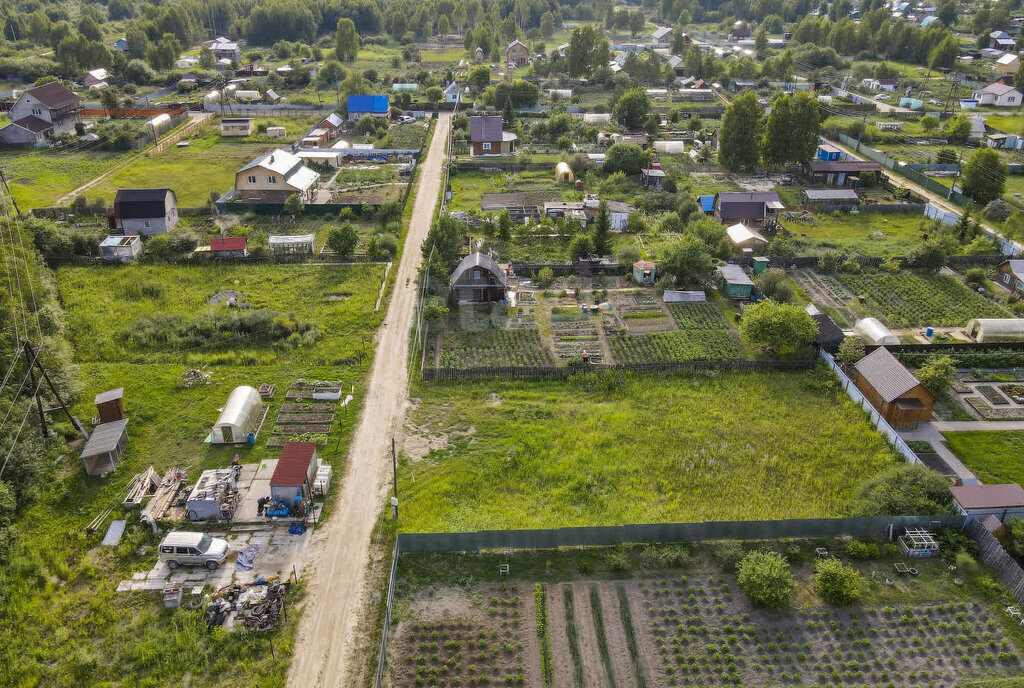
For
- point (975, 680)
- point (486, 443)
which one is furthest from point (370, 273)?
point (975, 680)

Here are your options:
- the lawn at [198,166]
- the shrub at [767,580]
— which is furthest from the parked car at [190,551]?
the lawn at [198,166]

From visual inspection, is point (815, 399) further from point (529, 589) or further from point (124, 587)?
point (124, 587)

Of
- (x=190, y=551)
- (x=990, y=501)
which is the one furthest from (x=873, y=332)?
(x=190, y=551)

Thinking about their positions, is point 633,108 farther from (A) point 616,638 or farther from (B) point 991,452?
(A) point 616,638

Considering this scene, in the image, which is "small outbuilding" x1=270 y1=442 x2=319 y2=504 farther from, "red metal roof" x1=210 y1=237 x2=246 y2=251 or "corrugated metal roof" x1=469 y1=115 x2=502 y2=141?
"corrugated metal roof" x1=469 y1=115 x2=502 y2=141

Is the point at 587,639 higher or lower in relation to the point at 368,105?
lower

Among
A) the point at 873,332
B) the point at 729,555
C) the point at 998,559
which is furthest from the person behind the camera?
the point at 873,332

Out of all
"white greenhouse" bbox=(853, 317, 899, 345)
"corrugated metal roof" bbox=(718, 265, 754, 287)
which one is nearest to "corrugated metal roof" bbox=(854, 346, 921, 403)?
"white greenhouse" bbox=(853, 317, 899, 345)

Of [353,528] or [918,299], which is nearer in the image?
[353,528]
